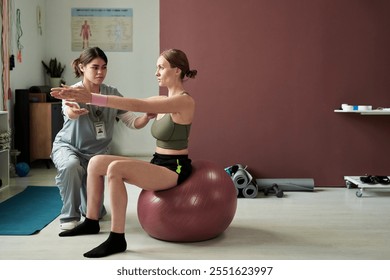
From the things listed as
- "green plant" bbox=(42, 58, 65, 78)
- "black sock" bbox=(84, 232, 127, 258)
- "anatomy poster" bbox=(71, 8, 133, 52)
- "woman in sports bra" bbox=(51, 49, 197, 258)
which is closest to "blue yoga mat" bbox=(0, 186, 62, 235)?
"woman in sports bra" bbox=(51, 49, 197, 258)

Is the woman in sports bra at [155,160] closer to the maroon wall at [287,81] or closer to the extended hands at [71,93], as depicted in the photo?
the extended hands at [71,93]

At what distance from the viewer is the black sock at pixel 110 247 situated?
2861mm

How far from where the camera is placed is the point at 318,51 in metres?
4.91

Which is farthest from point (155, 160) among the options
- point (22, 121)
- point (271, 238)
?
point (22, 121)

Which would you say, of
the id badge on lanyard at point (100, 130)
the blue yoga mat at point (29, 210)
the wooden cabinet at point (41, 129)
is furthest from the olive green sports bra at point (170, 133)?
the wooden cabinet at point (41, 129)

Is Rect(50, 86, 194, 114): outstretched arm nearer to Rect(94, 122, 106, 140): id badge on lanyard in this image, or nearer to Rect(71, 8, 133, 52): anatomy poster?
Rect(94, 122, 106, 140): id badge on lanyard

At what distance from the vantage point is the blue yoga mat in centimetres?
347

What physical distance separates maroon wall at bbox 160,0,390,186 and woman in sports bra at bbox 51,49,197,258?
1.82m

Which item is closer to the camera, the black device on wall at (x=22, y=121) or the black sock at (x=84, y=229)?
the black sock at (x=84, y=229)

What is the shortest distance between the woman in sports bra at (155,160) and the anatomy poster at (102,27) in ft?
13.2

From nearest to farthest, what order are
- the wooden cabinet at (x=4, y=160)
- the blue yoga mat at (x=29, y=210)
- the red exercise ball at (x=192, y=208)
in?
the red exercise ball at (x=192, y=208) < the blue yoga mat at (x=29, y=210) < the wooden cabinet at (x=4, y=160)

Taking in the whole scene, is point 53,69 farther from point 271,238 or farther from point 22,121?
point 271,238

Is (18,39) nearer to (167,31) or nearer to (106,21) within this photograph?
(106,21)
